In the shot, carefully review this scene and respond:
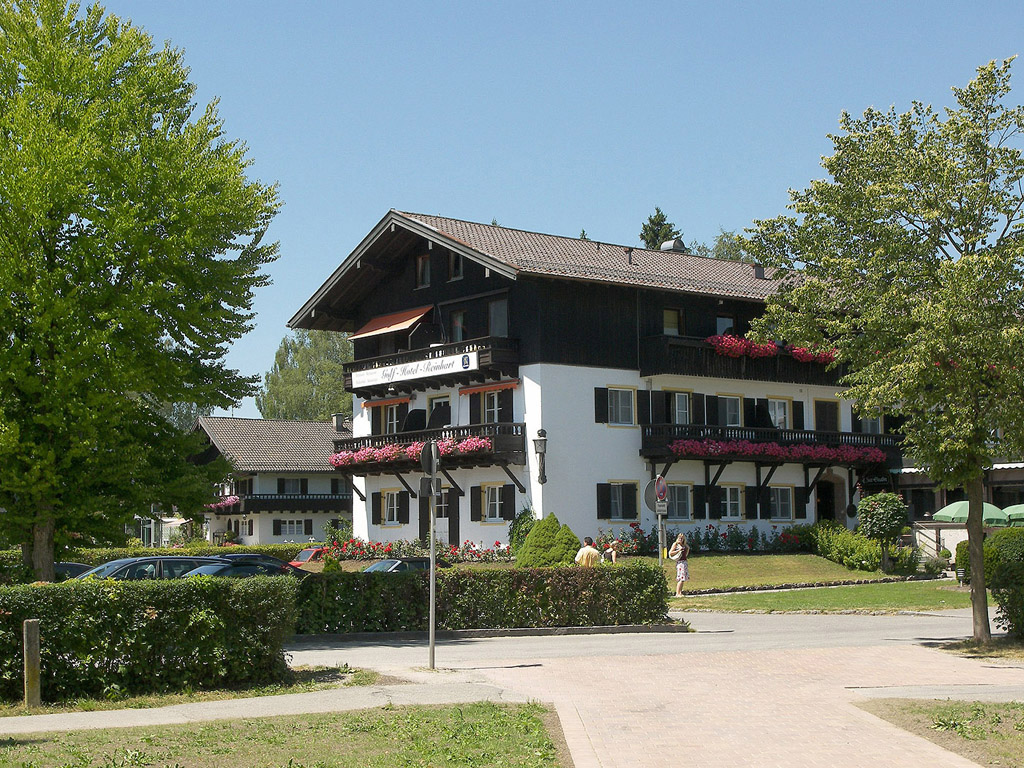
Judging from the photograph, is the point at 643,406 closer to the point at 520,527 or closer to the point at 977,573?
the point at 520,527

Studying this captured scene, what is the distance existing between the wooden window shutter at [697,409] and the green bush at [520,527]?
7699 mm

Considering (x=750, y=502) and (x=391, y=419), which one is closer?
(x=750, y=502)

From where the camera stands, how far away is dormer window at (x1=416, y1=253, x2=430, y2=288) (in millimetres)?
47844

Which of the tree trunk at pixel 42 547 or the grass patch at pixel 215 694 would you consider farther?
the tree trunk at pixel 42 547

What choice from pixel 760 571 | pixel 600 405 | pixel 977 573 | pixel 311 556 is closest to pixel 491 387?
pixel 600 405

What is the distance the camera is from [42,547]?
2331cm

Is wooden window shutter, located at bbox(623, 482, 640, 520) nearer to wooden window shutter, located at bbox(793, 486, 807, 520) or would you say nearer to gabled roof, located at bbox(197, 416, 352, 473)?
wooden window shutter, located at bbox(793, 486, 807, 520)

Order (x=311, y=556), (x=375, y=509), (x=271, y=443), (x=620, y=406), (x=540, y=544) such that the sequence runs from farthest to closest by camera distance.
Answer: (x=271, y=443)
(x=375, y=509)
(x=311, y=556)
(x=620, y=406)
(x=540, y=544)

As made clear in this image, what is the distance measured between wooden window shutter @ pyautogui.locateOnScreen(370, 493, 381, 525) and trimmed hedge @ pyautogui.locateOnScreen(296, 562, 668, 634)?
1029 inches

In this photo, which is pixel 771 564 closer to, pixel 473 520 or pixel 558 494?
pixel 558 494

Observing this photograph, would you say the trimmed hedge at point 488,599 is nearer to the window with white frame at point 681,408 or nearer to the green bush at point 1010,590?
the green bush at point 1010,590

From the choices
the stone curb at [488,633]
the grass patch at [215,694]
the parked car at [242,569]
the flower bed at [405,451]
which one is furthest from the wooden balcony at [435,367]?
the grass patch at [215,694]

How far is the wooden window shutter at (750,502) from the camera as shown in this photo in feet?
153

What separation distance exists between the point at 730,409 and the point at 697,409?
186 centimetres
